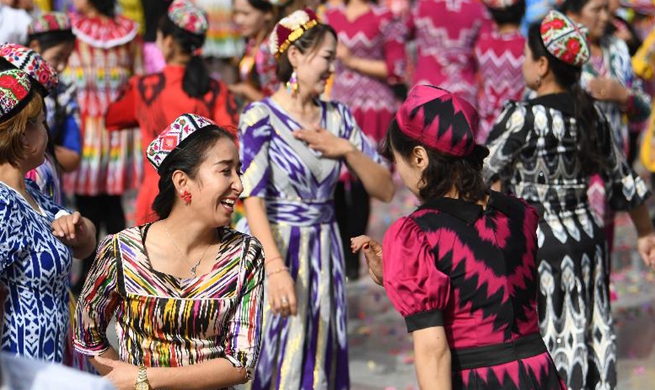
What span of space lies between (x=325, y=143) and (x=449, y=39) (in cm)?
441

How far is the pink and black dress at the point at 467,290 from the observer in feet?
10.4

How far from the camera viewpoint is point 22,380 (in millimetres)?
1914

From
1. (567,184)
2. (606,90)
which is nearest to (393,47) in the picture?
(606,90)

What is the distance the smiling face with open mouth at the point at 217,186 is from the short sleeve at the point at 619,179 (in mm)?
2062

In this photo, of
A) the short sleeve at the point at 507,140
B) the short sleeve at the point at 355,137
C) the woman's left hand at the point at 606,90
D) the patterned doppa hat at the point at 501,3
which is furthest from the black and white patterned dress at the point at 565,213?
the patterned doppa hat at the point at 501,3

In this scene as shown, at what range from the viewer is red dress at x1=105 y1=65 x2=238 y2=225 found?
5941 mm

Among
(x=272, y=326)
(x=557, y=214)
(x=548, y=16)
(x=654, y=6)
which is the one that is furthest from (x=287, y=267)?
(x=654, y=6)

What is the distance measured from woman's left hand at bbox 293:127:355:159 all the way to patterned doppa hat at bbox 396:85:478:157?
4.60 ft

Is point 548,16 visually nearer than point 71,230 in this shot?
No

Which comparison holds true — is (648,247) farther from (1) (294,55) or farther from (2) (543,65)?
(1) (294,55)

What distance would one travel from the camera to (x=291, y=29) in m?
4.84

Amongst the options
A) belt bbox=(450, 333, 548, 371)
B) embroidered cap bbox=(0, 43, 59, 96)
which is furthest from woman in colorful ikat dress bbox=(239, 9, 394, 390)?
belt bbox=(450, 333, 548, 371)

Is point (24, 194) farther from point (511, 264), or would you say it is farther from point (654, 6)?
point (654, 6)

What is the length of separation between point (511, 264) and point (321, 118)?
1795 millimetres
